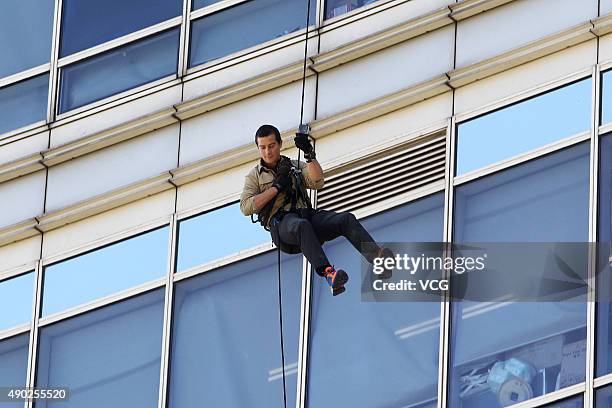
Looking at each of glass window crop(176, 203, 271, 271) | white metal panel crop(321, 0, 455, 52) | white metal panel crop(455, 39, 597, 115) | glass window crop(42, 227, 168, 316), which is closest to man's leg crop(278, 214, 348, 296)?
glass window crop(176, 203, 271, 271)

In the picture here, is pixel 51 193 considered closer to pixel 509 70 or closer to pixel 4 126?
pixel 4 126

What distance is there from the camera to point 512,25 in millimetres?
28500

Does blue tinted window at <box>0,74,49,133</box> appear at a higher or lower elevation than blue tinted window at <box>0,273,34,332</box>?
higher

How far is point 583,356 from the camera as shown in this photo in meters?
26.4

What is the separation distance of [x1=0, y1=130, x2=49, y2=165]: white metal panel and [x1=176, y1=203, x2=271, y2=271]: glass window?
7.48 feet

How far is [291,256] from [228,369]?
1314 mm

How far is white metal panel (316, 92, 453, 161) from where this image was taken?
28.5 meters

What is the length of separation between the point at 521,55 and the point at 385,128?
5.35 ft

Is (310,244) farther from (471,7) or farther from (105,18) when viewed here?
(105,18)

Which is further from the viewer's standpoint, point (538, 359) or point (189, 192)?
point (189, 192)

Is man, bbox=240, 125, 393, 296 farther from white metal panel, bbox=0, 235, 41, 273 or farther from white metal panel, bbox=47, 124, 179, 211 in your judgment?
white metal panel, bbox=0, 235, 41, 273

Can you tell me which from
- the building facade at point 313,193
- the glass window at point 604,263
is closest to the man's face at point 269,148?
the building facade at point 313,193

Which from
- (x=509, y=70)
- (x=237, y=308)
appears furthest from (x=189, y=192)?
(x=509, y=70)

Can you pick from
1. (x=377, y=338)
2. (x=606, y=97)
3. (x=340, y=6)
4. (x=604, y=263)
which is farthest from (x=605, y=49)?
(x=377, y=338)
